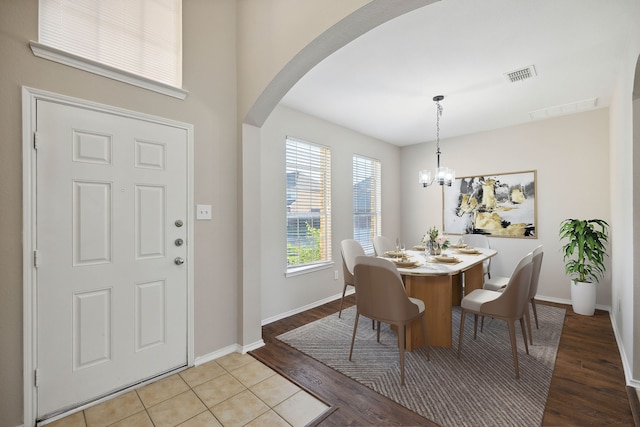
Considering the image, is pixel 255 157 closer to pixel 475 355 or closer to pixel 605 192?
pixel 475 355

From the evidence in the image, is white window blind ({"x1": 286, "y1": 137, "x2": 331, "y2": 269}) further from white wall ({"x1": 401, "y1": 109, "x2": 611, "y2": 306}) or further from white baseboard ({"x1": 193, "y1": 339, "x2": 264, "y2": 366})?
white wall ({"x1": 401, "y1": 109, "x2": 611, "y2": 306})

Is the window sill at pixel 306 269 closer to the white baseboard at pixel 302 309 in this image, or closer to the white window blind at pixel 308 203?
the white window blind at pixel 308 203

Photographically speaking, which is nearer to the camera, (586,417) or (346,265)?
(586,417)

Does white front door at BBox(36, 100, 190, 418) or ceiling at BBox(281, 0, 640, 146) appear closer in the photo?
white front door at BBox(36, 100, 190, 418)

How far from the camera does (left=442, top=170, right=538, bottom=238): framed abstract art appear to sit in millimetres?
4379

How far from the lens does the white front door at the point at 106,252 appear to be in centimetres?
179

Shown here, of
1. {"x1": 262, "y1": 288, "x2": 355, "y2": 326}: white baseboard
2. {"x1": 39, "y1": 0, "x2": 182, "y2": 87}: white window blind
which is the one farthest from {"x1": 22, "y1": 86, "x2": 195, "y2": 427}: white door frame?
{"x1": 262, "y1": 288, "x2": 355, "y2": 326}: white baseboard

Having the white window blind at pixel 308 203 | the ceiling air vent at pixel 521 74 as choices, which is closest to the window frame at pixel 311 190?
the white window blind at pixel 308 203

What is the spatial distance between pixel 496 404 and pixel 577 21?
2.78 m

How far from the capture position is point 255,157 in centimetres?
274

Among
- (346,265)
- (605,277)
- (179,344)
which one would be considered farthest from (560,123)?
(179,344)

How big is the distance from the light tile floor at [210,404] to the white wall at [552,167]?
152 inches

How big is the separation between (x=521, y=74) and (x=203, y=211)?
3.36 meters

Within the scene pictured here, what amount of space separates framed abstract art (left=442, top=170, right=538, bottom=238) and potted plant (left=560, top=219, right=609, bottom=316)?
68 cm
